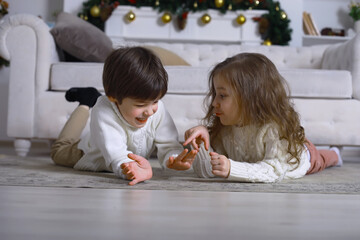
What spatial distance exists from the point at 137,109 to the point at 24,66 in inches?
44.1

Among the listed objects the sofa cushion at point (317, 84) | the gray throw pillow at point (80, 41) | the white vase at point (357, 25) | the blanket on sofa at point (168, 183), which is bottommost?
the blanket on sofa at point (168, 183)

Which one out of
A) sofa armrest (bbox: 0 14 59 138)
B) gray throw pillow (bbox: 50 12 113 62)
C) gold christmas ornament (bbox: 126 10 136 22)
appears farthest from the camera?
gold christmas ornament (bbox: 126 10 136 22)

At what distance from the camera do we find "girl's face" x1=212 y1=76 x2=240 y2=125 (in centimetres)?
129

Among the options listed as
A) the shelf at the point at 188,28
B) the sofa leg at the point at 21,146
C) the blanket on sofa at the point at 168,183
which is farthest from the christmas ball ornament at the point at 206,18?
the blanket on sofa at the point at 168,183

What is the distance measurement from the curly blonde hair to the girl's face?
1 cm

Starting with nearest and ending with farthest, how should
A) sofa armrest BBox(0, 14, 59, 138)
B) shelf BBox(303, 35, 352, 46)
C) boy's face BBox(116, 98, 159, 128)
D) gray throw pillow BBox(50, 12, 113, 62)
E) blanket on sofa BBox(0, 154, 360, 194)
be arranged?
1. blanket on sofa BBox(0, 154, 360, 194)
2. boy's face BBox(116, 98, 159, 128)
3. sofa armrest BBox(0, 14, 59, 138)
4. gray throw pillow BBox(50, 12, 113, 62)
5. shelf BBox(303, 35, 352, 46)

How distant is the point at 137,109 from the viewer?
1208mm

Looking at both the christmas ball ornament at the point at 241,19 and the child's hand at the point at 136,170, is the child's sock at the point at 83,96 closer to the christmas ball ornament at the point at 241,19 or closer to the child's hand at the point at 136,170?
the child's hand at the point at 136,170

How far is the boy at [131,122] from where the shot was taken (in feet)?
3.83

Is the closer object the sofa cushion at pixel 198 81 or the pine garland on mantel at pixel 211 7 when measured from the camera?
the sofa cushion at pixel 198 81

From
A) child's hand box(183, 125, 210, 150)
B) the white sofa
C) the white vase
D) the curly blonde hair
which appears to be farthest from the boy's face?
the white vase

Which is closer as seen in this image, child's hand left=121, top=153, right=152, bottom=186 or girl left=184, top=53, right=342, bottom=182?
child's hand left=121, top=153, right=152, bottom=186

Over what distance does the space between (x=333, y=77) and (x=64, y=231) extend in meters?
1.82

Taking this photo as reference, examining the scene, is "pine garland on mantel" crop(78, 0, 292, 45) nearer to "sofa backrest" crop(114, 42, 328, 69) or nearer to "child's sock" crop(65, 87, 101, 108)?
"sofa backrest" crop(114, 42, 328, 69)
